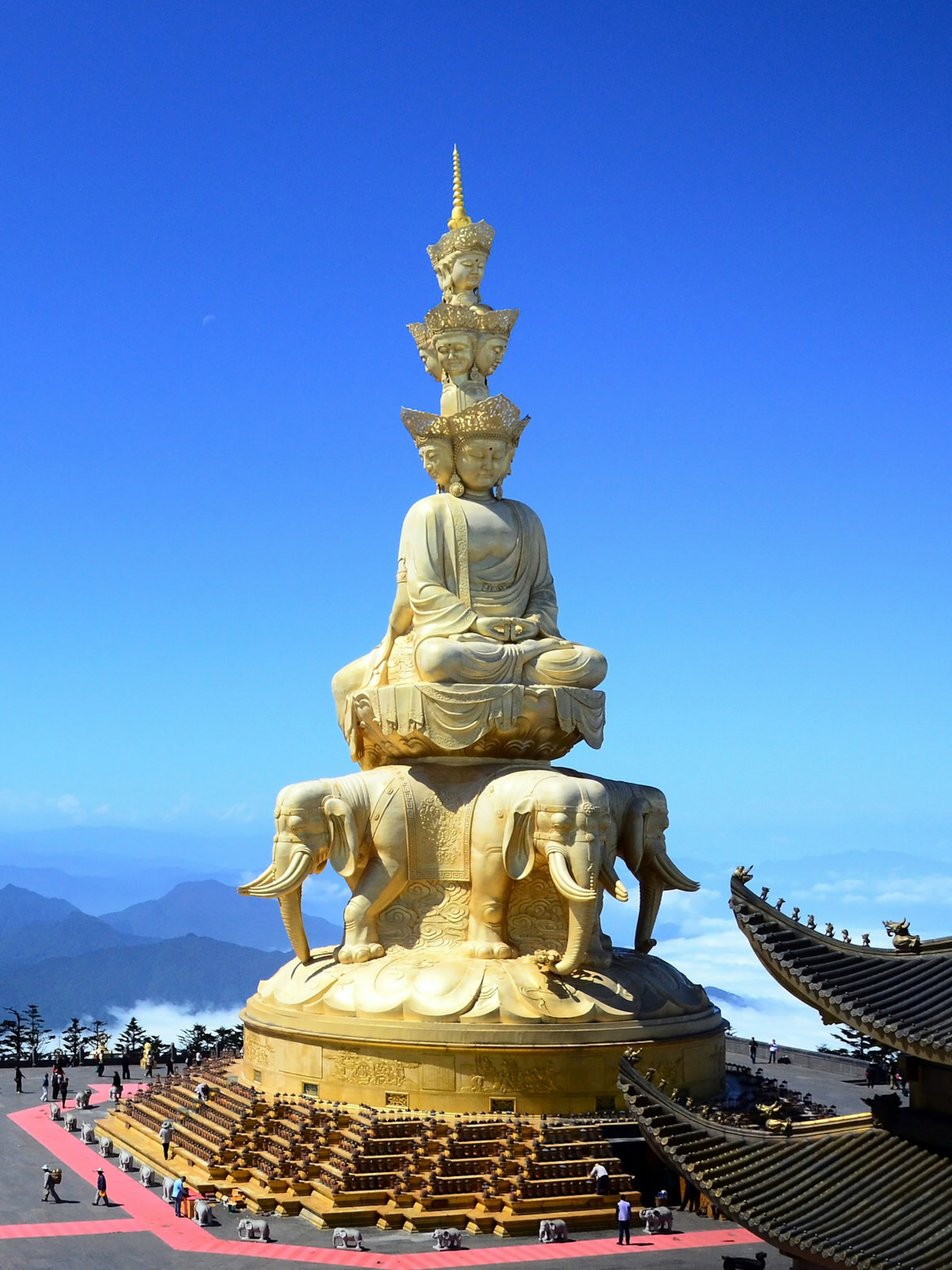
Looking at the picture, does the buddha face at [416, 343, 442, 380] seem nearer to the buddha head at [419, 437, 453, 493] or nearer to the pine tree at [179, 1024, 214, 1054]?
the buddha head at [419, 437, 453, 493]

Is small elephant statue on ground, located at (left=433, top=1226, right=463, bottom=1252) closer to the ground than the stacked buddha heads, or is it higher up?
closer to the ground

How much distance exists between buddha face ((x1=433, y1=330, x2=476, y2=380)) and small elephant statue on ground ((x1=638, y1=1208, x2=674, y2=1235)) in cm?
1571

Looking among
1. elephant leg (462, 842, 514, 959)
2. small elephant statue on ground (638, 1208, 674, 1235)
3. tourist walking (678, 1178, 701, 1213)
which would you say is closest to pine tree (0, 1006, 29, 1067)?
elephant leg (462, 842, 514, 959)

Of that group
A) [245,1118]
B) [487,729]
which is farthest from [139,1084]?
[487,729]

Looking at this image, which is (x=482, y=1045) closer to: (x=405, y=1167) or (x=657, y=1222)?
(x=405, y=1167)

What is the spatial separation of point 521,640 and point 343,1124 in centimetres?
901

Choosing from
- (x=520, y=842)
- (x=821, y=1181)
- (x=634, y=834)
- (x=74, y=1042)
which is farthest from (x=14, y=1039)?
(x=821, y=1181)

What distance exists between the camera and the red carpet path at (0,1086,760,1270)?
18328 mm

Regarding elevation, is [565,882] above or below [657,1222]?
above

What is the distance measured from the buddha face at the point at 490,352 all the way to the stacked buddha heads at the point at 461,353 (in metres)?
0.01

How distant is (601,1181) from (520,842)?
18.5ft

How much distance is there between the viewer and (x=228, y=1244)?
63.4 feet

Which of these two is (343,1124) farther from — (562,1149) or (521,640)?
(521,640)

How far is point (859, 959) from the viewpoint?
14141 mm
